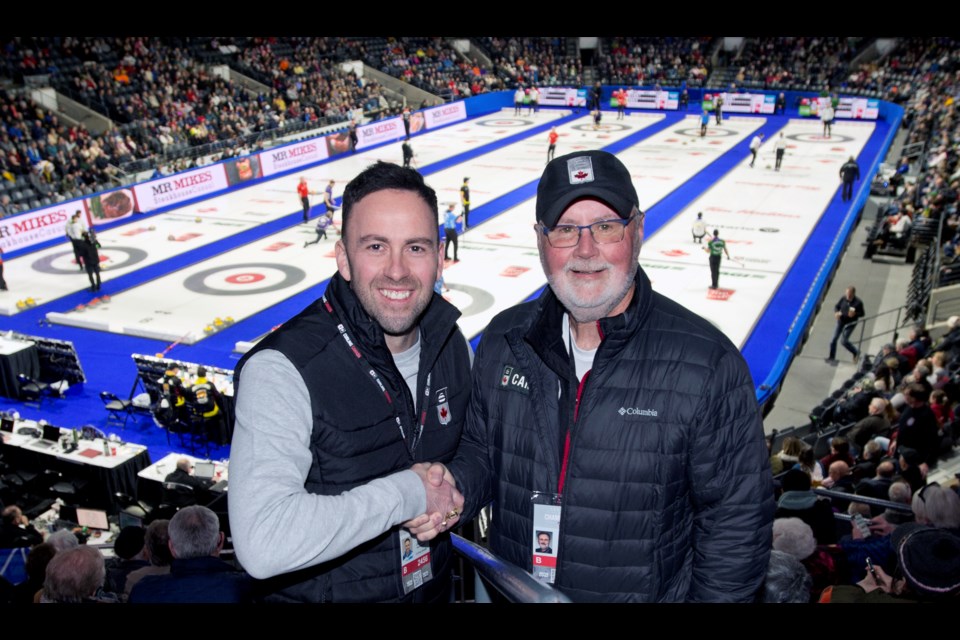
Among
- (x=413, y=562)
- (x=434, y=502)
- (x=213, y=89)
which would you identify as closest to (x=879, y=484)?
(x=413, y=562)

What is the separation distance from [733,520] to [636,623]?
1.41 meters

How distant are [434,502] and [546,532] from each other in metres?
0.51

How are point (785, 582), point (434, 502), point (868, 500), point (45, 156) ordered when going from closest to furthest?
1. point (434, 502)
2. point (785, 582)
3. point (868, 500)
4. point (45, 156)

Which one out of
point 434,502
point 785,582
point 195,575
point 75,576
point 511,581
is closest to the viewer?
point 511,581

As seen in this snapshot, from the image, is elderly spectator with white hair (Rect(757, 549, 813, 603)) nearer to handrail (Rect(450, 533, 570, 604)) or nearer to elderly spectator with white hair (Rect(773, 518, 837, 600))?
elderly spectator with white hair (Rect(773, 518, 837, 600))

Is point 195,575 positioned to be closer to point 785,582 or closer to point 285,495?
point 285,495

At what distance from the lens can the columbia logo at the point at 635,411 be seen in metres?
2.64

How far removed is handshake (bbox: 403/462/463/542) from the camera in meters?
2.53

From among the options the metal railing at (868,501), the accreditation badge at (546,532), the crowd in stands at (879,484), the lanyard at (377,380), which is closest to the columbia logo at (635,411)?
the accreditation badge at (546,532)

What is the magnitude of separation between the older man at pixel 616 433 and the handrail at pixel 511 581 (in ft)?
1.60

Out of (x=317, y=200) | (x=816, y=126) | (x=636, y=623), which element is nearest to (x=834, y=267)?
(x=317, y=200)

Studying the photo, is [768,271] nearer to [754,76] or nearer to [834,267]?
[834,267]

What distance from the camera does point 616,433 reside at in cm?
267

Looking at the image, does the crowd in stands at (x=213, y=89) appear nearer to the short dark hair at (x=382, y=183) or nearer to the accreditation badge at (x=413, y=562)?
the short dark hair at (x=382, y=183)
